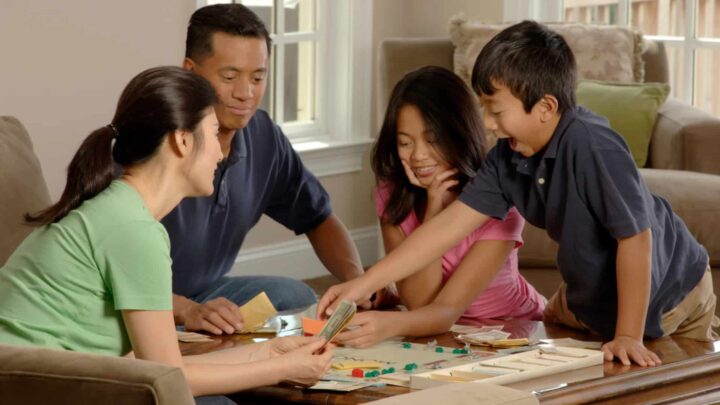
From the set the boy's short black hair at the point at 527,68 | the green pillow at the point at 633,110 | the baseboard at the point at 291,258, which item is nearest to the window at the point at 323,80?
the baseboard at the point at 291,258

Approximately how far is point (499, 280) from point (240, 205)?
2.18 feet

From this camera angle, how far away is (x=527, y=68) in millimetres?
2482

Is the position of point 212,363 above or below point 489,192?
below

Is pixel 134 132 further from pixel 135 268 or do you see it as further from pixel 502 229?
pixel 502 229

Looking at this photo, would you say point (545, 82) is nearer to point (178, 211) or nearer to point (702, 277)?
point (702, 277)

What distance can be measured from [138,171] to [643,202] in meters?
0.92

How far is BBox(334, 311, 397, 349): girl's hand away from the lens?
244 cm

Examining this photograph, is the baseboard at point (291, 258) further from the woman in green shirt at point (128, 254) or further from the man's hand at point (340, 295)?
the woman in green shirt at point (128, 254)

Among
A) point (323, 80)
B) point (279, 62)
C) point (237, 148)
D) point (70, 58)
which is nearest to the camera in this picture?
point (237, 148)

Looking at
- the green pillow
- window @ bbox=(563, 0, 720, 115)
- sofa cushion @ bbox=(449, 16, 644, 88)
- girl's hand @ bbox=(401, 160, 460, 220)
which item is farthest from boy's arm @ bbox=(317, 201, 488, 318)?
window @ bbox=(563, 0, 720, 115)

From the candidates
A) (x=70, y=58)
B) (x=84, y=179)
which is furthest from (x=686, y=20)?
(x=84, y=179)

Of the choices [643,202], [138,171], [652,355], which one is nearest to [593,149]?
[643,202]

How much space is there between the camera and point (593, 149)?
2.40 metres

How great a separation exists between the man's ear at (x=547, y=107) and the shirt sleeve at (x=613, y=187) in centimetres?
11
